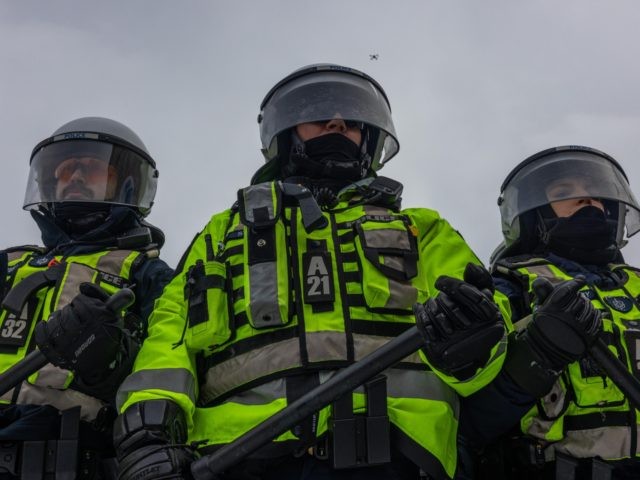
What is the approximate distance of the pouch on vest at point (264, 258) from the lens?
2984mm

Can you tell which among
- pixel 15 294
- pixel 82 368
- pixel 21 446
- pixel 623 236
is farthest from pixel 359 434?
pixel 623 236

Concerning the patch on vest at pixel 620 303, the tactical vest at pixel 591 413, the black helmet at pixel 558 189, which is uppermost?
the black helmet at pixel 558 189

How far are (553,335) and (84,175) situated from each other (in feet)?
9.91

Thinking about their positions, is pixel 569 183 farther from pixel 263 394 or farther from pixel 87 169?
pixel 87 169

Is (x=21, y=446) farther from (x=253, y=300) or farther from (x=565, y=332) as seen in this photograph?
(x=565, y=332)

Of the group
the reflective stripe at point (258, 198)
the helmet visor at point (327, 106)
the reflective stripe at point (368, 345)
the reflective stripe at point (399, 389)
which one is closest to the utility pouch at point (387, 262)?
the reflective stripe at point (368, 345)

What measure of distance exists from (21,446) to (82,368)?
2.30 ft

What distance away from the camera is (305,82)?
421 cm

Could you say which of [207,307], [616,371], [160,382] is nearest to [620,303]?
[616,371]

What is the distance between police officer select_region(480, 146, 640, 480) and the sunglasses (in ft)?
8.05

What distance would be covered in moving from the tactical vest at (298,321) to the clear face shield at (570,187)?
1416mm

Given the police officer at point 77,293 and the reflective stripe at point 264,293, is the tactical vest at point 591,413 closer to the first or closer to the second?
the reflective stripe at point 264,293

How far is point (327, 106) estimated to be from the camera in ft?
13.1

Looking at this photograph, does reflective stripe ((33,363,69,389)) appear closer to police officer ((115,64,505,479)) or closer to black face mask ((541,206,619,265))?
police officer ((115,64,505,479))
